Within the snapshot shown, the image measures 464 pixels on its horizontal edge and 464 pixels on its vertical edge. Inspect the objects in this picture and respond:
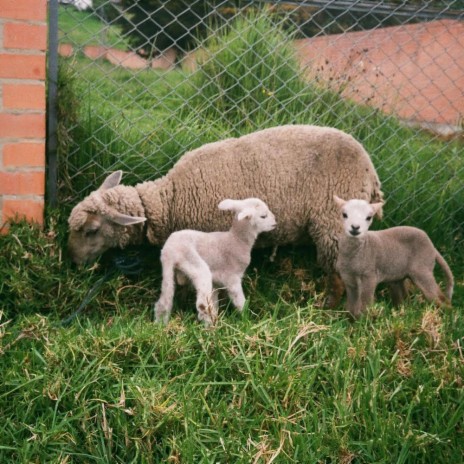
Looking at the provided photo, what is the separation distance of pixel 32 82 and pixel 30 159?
405 mm

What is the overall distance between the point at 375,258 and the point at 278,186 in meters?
0.71

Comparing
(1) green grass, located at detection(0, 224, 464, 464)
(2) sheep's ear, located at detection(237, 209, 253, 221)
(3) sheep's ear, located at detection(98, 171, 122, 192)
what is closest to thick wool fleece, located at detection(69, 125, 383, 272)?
(3) sheep's ear, located at detection(98, 171, 122, 192)

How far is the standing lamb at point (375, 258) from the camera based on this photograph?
3.26 m

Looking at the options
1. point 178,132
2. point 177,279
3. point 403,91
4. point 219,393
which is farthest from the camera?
point 403,91

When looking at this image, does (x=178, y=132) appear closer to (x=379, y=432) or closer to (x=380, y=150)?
(x=380, y=150)

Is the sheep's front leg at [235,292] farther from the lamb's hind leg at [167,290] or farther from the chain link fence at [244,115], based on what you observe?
the chain link fence at [244,115]

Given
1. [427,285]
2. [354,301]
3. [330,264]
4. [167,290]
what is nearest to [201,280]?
[167,290]

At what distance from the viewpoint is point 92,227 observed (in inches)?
140

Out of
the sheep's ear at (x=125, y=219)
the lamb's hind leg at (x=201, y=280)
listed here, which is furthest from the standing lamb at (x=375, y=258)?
the sheep's ear at (x=125, y=219)

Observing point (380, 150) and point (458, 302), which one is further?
point (380, 150)

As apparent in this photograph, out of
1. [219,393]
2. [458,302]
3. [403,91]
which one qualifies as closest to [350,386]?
[219,393]

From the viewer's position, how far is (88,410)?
237 centimetres

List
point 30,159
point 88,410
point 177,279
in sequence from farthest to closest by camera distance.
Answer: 1. point 30,159
2. point 177,279
3. point 88,410

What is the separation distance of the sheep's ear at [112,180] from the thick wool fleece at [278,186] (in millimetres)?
104
